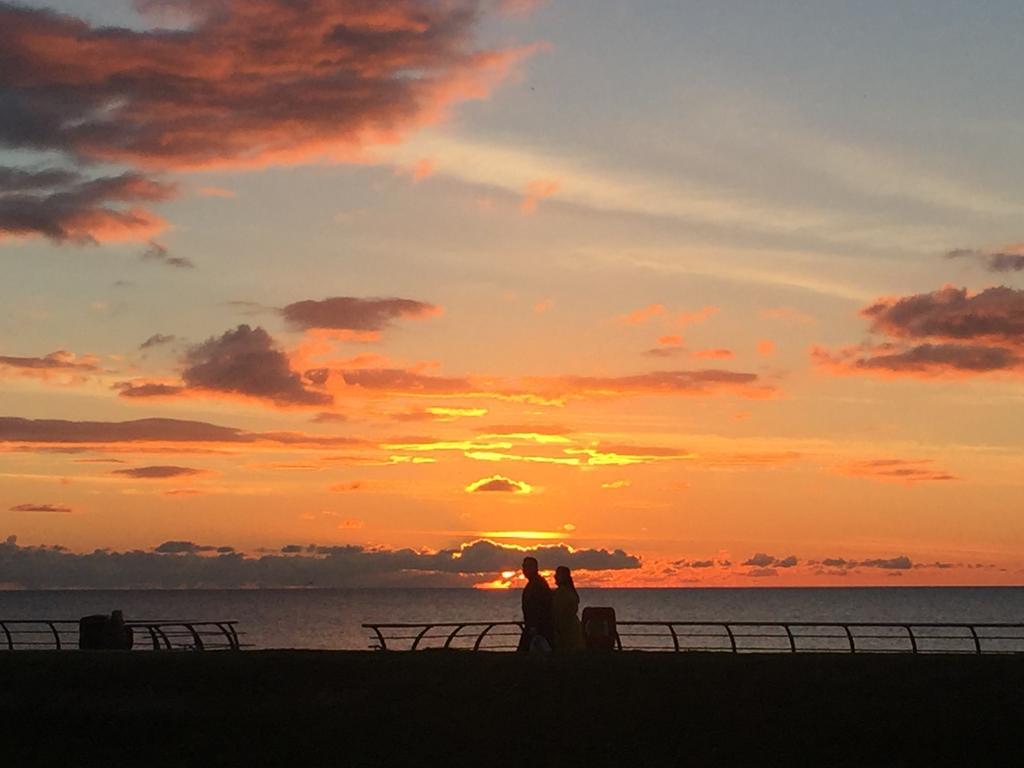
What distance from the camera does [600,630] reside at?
35812 millimetres

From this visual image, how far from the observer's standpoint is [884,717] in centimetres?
2556

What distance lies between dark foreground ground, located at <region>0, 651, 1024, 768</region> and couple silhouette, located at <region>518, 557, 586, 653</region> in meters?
1.04

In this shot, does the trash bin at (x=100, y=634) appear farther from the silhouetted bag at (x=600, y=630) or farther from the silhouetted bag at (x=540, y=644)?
the silhouetted bag at (x=540, y=644)

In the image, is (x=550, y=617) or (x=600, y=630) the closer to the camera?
(x=550, y=617)

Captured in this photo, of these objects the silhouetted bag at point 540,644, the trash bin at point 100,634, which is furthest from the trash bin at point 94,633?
the silhouetted bag at point 540,644

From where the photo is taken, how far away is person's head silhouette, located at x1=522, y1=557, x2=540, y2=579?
2984 centimetres

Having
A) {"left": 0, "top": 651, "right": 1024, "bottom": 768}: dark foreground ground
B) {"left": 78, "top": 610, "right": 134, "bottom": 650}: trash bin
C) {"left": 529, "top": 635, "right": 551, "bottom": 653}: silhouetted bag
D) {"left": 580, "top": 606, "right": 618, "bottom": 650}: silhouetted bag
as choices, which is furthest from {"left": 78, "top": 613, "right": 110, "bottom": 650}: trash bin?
{"left": 529, "top": 635, "right": 551, "bottom": 653}: silhouetted bag

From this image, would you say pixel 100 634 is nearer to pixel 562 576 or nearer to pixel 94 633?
pixel 94 633

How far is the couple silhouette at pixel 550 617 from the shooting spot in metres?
31.2

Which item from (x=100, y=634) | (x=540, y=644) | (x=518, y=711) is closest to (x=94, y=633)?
(x=100, y=634)

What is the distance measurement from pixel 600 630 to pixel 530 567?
6325mm

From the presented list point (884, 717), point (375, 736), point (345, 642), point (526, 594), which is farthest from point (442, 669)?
point (345, 642)

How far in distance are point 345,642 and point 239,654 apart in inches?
4962

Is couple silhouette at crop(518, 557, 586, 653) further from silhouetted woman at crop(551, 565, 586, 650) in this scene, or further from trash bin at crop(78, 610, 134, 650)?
trash bin at crop(78, 610, 134, 650)
